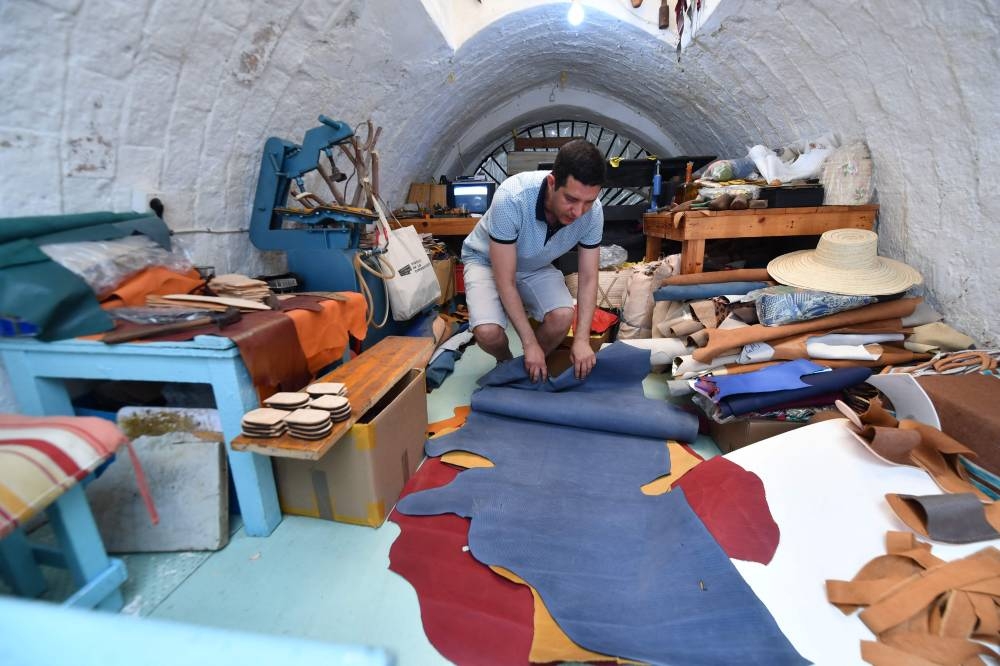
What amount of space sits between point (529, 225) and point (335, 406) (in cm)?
125

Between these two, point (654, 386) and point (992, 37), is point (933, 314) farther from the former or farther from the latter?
point (654, 386)

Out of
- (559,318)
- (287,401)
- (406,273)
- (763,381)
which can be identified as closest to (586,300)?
(559,318)

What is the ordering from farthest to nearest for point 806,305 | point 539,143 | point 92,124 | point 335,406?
Result: point 539,143
point 806,305
point 92,124
point 335,406

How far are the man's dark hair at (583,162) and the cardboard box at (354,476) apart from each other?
1077 mm

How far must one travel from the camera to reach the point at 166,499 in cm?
126

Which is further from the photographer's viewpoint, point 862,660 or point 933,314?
point 933,314

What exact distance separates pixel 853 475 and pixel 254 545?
182cm

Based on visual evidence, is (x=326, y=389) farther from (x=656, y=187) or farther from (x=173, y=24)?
(x=656, y=187)

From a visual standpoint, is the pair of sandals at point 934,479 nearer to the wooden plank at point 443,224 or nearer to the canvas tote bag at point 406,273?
the canvas tote bag at point 406,273

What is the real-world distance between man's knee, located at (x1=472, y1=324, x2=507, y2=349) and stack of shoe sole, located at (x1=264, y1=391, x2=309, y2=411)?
1.08 m

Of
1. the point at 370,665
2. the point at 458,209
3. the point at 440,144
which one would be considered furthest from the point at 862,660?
the point at 440,144

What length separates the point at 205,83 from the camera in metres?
1.71

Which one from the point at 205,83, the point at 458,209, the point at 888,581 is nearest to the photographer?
the point at 888,581

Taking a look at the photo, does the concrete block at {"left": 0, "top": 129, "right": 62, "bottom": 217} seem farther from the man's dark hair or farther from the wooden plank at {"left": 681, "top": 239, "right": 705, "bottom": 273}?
the wooden plank at {"left": 681, "top": 239, "right": 705, "bottom": 273}
